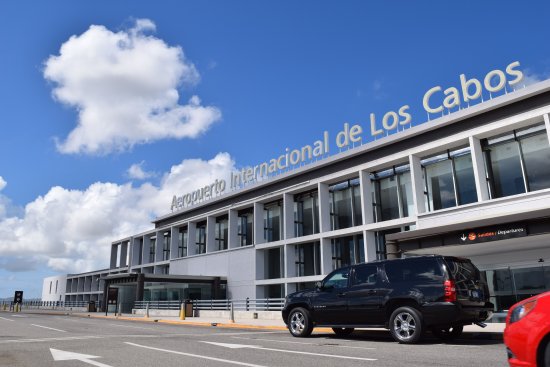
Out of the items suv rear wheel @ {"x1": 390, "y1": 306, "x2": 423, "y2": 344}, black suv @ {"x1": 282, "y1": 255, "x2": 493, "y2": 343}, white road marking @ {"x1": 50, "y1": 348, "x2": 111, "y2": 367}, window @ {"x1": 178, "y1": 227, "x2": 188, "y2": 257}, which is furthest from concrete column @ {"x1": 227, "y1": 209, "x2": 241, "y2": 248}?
white road marking @ {"x1": 50, "y1": 348, "x2": 111, "y2": 367}

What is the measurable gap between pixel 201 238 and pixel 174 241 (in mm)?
3749

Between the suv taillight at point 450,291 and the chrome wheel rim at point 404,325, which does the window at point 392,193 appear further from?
the suv taillight at point 450,291

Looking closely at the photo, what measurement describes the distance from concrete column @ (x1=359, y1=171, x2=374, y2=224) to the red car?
24990 millimetres

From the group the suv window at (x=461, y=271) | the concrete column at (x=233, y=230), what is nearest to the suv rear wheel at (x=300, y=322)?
the suv window at (x=461, y=271)

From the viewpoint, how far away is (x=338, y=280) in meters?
12.4

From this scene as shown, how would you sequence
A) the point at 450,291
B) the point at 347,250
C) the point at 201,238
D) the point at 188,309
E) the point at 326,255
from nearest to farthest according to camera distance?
the point at 450,291 < the point at 188,309 < the point at 326,255 < the point at 347,250 < the point at 201,238

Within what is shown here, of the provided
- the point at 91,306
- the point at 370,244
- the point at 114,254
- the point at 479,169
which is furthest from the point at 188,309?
the point at 114,254

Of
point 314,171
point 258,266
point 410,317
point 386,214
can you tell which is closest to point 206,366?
point 410,317

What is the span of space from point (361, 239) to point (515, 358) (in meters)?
28.0

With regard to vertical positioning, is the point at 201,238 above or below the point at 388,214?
above

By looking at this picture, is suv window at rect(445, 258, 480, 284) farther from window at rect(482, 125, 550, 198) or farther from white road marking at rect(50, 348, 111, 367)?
window at rect(482, 125, 550, 198)

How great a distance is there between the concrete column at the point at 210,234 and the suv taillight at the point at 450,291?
117 feet

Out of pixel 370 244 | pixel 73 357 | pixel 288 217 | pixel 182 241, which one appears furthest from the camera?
pixel 182 241

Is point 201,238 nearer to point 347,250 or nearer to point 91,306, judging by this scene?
point 91,306
